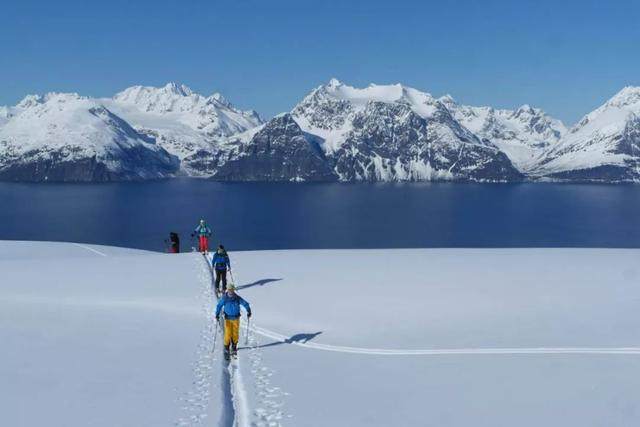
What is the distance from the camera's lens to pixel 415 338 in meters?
21.2

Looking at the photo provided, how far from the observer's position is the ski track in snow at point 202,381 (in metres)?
13.3

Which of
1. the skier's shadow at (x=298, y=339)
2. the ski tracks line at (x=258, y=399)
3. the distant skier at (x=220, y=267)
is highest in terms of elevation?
the distant skier at (x=220, y=267)

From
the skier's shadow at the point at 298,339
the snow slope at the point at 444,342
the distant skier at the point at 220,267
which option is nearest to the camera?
the snow slope at the point at 444,342

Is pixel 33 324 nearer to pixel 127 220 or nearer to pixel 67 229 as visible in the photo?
pixel 67 229

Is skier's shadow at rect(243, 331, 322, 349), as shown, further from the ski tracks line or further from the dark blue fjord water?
the dark blue fjord water

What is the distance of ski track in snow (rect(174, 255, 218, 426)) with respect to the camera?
43.5 ft

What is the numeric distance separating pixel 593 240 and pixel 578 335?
12167 cm

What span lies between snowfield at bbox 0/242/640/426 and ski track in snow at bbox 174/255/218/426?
0.21 feet

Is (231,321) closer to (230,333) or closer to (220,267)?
(230,333)

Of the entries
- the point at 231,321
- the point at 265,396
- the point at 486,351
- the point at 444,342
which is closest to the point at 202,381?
the point at 265,396

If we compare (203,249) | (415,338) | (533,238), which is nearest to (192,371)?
(415,338)

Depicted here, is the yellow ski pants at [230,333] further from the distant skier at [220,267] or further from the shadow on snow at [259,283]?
the shadow on snow at [259,283]

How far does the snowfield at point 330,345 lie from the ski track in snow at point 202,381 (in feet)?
0.21

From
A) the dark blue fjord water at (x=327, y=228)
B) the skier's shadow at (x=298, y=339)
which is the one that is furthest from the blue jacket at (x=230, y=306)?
the dark blue fjord water at (x=327, y=228)
